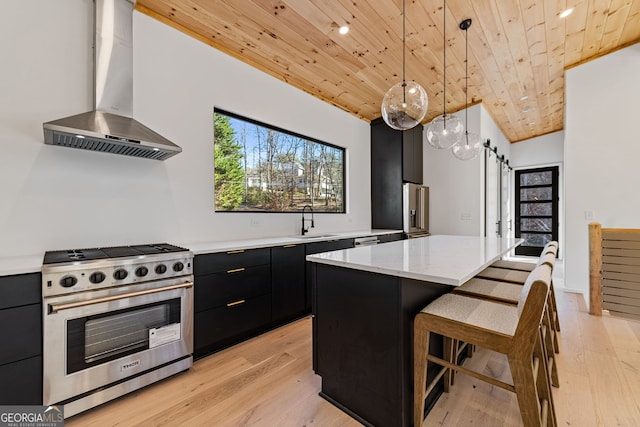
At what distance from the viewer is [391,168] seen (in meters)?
4.75

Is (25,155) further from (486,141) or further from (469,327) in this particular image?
(486,141)

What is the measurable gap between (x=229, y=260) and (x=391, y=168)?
3.39 m

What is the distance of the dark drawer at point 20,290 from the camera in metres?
1.37

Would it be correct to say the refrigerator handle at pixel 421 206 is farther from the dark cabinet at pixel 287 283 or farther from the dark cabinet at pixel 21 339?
the dark cabinet at pixel 21 339

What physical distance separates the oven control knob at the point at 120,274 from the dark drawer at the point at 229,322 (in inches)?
Answer: 24.8

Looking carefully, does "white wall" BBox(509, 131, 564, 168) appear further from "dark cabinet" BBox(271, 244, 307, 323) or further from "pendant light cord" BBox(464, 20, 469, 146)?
"dark cabinet" BBox(271, 244, 307, 323)

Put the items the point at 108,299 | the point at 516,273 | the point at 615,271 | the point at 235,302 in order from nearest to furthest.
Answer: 1. the point at 108,299
2. the point at 516,273
3. the point at 235,302
4. the point at 615,271

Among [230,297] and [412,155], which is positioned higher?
[412,155]

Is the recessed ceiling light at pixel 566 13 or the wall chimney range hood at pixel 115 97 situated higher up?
the recessed ceiling light at pixel 566 13

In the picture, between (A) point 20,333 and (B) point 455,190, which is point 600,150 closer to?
(B) point 455,190

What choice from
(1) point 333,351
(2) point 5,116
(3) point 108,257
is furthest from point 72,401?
(2) point 5,116

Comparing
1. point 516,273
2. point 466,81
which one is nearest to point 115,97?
point 516,273

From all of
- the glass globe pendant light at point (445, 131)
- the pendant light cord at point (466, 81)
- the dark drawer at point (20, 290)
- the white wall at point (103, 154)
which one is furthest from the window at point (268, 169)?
the pendant light cord at point (466, 81)

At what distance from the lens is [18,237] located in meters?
1.84
